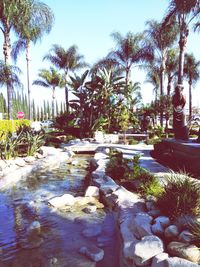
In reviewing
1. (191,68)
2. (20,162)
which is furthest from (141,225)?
(191,68)

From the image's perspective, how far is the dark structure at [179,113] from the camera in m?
10.8

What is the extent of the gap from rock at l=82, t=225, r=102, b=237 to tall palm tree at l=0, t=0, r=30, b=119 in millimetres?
14352

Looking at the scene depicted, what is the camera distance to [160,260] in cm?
308

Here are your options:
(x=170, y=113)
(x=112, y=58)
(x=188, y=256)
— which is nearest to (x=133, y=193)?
(x=188, y=256)

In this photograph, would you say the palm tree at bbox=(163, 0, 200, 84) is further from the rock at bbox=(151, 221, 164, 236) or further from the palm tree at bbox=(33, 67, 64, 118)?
the palm tree at bbox=(33, 67, 64, 118)

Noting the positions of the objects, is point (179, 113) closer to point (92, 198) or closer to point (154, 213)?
point (92, 198)

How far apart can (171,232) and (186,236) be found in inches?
9.6

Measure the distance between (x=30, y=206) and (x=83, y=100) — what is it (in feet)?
53.0

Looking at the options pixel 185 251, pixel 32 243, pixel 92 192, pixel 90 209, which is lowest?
pixel 32 243

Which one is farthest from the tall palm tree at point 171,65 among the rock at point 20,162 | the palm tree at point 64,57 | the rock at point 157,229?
the rock at point 157,229

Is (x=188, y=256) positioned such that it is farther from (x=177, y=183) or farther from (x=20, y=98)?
(x=20, y=98)

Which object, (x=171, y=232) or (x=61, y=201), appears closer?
(x=171, y=232)

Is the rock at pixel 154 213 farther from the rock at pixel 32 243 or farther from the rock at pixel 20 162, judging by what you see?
the rock at pixel 20 162

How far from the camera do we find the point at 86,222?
518 cm
